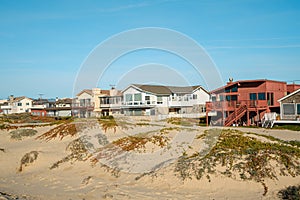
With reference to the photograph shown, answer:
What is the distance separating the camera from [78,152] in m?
17.5

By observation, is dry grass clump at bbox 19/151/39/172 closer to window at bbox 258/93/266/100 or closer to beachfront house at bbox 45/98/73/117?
window at bbox 258/93/266/100

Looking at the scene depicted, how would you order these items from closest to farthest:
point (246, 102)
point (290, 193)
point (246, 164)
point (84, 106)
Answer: point (290, 193), point (246, 164), point (246, 102), point (84, 106)

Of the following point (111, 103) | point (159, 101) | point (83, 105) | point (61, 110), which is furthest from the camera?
point (61, 110)

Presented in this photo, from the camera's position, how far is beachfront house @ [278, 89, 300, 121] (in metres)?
28.3

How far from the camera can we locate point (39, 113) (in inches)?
2744

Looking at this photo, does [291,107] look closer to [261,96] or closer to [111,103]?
[261,96]

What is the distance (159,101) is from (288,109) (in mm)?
22182

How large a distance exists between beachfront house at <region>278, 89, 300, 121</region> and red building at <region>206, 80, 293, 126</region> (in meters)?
2.39

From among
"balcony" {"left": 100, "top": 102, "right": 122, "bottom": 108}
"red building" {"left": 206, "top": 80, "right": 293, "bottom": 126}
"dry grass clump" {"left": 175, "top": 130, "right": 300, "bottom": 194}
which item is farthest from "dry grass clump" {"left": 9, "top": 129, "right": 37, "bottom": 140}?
"balcony" {"left": 100, "top": 102, "right": 122, "bottom": 108}

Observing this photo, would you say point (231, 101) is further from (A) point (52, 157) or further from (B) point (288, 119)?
(A) point (52, 157)

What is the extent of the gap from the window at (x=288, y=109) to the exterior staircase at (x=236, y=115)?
3569mm

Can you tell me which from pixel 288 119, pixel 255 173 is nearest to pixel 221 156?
pixel 255 173

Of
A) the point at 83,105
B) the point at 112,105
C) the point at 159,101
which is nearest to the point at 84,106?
the point at 83,105

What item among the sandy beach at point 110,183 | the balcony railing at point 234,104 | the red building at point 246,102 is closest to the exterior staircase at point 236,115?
the red building at point 246,102
